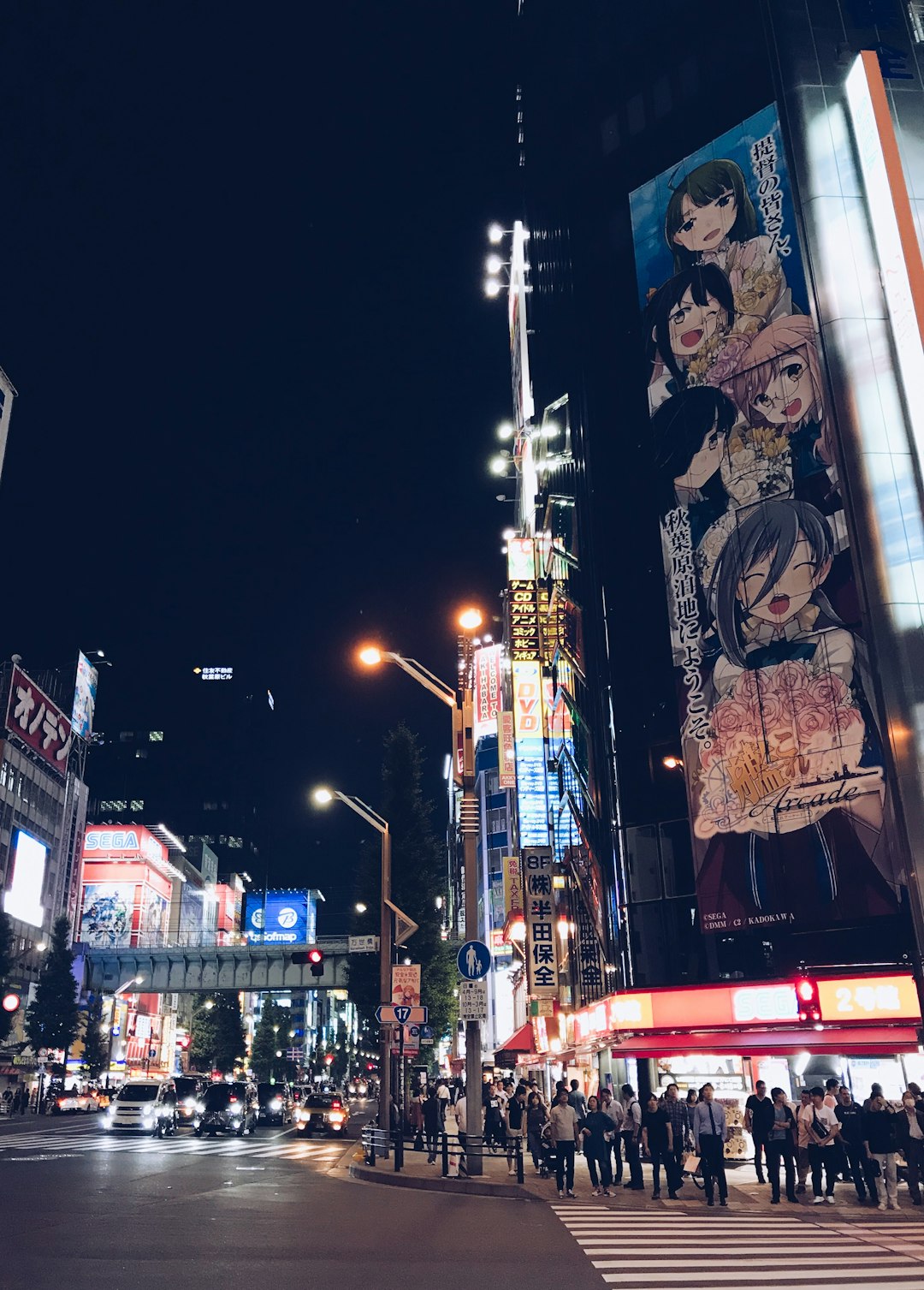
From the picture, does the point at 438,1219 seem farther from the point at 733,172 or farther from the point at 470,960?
the point at 733,172

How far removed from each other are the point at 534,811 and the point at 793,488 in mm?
26379

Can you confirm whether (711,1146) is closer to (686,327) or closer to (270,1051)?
(686,327)

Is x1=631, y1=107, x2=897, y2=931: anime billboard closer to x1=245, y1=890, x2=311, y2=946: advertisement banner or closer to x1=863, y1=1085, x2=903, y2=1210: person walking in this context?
x1=863, y1=1085, x2=903, y2=1210: person walking

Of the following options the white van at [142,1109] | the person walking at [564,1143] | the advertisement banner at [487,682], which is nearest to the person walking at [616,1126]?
the person walking at [564,1143]

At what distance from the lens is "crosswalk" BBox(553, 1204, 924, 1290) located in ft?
34.7

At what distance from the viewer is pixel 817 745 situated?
27.4 m

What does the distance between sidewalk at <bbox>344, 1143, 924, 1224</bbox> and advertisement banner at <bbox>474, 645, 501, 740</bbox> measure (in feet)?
167

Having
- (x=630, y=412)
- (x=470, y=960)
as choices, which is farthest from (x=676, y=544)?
(x=470, y=960)

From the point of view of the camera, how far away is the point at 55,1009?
75875 millimetres

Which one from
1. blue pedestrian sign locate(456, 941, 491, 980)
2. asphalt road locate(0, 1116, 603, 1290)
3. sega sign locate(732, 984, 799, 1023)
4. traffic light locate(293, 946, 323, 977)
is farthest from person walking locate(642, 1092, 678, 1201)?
traffic light locate(293, 946, 323, 977)

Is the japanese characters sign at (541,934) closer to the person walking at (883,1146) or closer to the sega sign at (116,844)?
the person walking at (883,1146)

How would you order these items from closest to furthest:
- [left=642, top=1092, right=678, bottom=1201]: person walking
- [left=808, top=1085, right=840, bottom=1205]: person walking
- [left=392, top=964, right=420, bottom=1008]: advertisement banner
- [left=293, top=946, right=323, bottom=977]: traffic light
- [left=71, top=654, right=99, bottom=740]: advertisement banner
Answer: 1. [left=808, top=1085, right=840, bottom=1205]: person walking
2. [left=642, top=1092, right=678, bottom=1201]: person walking
3. [left=392, top=964, right=420, bottom=1008]: advertisement banner
4. [left=293, top=946, right=323, bottom=977]: traffic light
5. [left=71, top=654, right=99, bottom=740]: advertisement banner

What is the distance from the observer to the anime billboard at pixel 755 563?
26.9 metres

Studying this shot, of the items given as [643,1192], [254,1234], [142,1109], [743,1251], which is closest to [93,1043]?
[142,1109]
